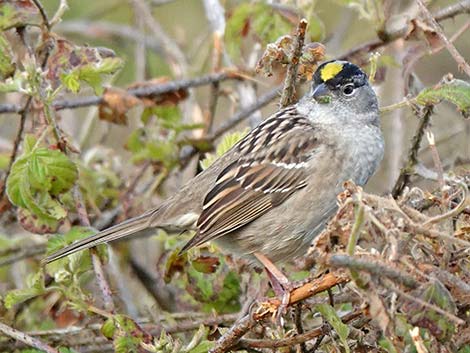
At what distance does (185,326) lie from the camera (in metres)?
3.17

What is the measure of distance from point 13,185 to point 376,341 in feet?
4.02

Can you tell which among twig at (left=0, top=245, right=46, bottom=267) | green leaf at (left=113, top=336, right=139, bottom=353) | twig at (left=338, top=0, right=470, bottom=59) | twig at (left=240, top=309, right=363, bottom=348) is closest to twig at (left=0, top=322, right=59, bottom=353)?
green leaf at (left=113, top=336, right=139, bottom=353)

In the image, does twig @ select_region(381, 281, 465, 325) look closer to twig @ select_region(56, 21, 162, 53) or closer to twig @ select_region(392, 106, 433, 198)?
twig @ select_region(392, 106, 433, 198)

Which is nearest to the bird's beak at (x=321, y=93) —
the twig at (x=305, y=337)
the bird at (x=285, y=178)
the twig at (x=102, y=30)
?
the bird at (x=285, y=178)

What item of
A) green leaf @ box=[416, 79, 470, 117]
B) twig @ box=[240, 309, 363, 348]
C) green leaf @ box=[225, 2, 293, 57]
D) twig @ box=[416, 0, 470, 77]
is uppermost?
twig @ box=[416, 0, 470, 77]

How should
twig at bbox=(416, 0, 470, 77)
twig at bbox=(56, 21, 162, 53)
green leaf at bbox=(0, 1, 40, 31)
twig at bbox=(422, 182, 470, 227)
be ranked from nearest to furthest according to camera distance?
twig at bbox=(422, 182, 470, 227), twig at bbox=(416, 0, 470, 77), green leaf at bbox=(0, 1, 40, 31), twig at bbox=(56, 21, 162, 53)

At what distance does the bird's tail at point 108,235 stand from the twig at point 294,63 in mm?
672

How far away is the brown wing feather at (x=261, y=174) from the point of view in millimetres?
3203

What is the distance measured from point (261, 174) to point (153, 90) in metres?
0.76

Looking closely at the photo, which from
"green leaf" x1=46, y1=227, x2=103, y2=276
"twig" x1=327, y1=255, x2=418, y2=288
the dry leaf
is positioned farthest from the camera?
the dry leaf

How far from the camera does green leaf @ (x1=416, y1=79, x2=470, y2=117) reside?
2.47 m

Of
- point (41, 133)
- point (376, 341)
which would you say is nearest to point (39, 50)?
point (41, 133)

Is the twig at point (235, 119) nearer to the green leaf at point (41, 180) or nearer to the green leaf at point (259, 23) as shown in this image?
the green leaf at point (259, 23)

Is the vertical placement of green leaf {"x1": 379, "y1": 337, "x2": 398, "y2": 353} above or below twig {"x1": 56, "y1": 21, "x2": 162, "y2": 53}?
above
